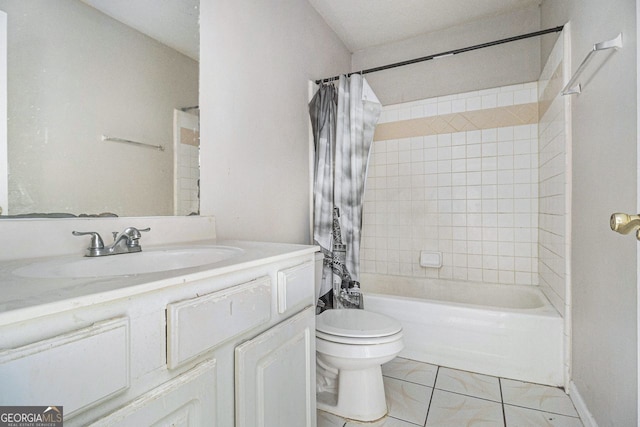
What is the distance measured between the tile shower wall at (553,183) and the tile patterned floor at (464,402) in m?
0.49

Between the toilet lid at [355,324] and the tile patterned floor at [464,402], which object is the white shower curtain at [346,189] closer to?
the toilet lid at [355,324]

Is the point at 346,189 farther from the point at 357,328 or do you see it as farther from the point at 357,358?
the point at 357,358

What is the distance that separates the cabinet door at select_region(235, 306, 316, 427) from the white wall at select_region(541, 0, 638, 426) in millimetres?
1004

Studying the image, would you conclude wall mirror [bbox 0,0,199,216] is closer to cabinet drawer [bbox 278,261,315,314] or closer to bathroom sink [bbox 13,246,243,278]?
bathroom sink [bbox 13,246,243,278]

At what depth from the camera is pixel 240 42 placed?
5.24 ft

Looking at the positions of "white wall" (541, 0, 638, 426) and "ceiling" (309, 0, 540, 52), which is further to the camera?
"ceiling" (309, 0, 540, 52)

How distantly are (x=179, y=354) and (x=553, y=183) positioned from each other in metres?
2.21

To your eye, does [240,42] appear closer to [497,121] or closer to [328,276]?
[328,276]

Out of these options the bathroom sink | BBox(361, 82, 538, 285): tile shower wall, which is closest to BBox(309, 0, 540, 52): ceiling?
BBox(361, 82, 538, 285): tile shower wall

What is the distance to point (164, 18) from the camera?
1269 mm

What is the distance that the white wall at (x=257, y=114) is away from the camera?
1.44 m

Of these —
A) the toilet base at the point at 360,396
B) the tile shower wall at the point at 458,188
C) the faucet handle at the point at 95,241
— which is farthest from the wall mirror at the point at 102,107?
the tile shower wall at the point at 458,188

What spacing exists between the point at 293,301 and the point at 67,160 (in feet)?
2.71

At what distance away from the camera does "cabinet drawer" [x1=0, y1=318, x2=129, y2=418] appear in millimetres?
408
